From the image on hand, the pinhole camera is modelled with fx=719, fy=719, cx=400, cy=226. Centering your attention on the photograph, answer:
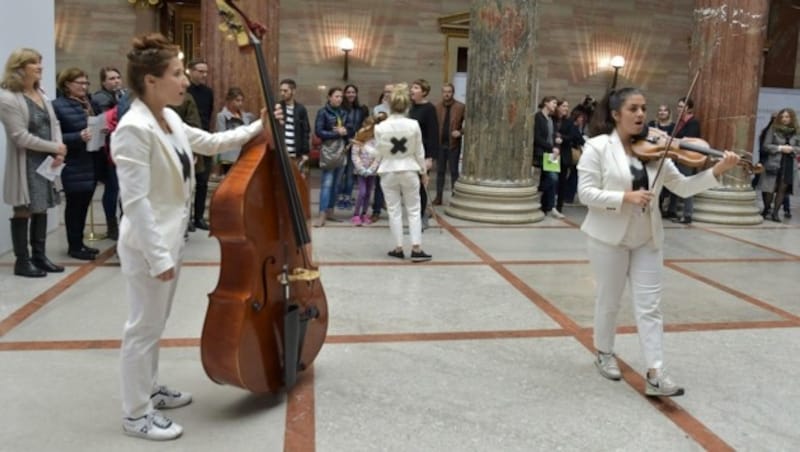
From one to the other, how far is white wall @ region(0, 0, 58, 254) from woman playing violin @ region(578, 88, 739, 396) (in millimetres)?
4908

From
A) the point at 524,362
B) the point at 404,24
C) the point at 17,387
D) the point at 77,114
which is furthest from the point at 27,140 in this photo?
the point at 404,24

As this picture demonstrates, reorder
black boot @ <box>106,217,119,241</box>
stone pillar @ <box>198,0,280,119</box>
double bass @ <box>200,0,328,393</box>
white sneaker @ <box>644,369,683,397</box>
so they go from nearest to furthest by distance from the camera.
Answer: double bass @ <box>200,0,328,393</box>, white sneaker @ <box>644,369,683,397</box>, black boot @ <box>106,217,119,241</box>, stone pillar @ <box>198,0,280,119</box>

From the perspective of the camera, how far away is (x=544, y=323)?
4801 mm

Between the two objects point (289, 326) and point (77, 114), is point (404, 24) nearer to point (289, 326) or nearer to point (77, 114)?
point (77, 114)

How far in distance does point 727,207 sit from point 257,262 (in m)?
8.20

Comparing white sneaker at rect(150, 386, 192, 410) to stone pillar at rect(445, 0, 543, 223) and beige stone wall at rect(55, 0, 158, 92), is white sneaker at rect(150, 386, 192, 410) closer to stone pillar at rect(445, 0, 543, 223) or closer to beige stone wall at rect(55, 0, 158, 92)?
stone pillar at rect(445, 0, 543, 223)

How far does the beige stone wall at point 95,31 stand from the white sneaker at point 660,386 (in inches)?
461

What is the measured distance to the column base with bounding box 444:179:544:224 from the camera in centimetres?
884

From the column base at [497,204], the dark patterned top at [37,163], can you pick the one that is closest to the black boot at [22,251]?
the dark patterned top at [37,163]

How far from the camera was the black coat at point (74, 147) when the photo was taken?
6.00 metres

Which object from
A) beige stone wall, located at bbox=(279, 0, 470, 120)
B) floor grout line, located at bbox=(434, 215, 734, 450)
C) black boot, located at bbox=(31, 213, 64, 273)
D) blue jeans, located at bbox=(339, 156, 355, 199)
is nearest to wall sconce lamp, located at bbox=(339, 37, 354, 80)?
beige stone wall, located at bbox=(279, 0, 470, 120)

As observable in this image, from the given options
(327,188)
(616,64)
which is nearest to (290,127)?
(327,188)

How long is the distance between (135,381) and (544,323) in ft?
9.10

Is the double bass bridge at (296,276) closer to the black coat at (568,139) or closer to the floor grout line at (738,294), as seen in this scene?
the floor grout line at (738,294)
